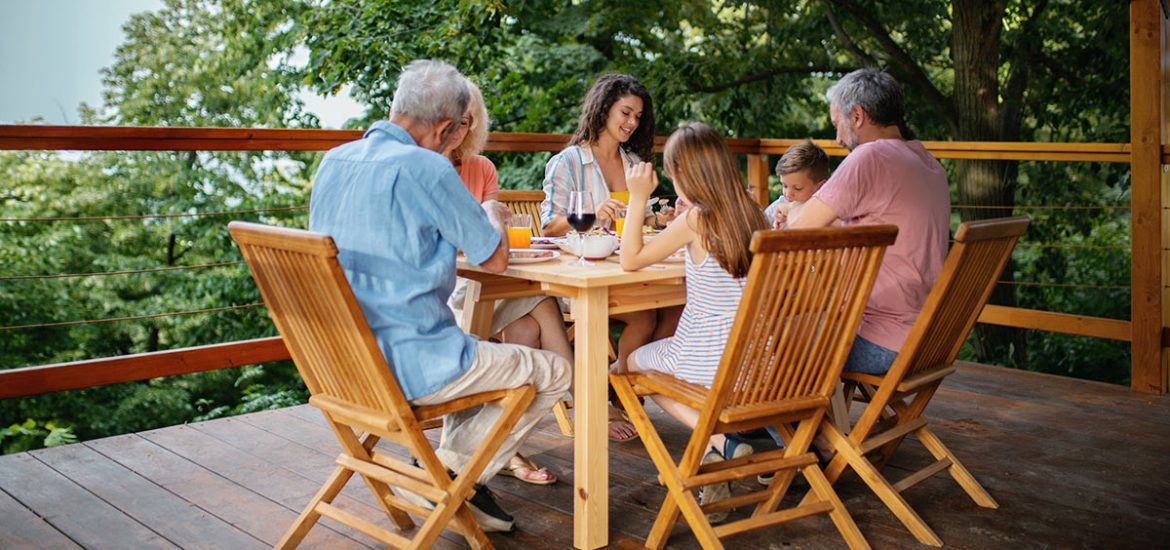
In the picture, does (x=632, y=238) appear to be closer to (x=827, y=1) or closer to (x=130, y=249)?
(x=827, y=1)

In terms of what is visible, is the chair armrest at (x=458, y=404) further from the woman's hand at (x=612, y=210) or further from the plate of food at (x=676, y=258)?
the woman's hand at (x=612, y=210)

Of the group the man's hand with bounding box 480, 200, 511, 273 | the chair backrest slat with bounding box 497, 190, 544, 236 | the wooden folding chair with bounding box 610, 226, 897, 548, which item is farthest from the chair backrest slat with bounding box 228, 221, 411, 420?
the chair backrest slat with bounding box 497, 190, 544, 236

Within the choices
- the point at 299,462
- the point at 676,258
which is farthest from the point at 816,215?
the point at 299,462

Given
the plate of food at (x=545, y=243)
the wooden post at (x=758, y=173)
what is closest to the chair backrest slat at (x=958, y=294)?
the plate of food at (x=545, y=243)

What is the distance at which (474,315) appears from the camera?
345 centimetres

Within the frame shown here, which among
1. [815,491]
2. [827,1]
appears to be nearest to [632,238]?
[815,491]

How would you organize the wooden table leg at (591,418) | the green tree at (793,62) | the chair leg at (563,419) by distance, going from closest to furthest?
1. the wooden table leg at (591,418)
2. the chair leg at (563,419)
3. the green tree at (793,62)

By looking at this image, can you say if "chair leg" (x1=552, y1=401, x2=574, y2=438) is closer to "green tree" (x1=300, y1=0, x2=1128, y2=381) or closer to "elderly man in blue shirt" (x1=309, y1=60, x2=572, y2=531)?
"elderly man in blue shirt" (x1=309, y1=60, x2=572, y2=531)

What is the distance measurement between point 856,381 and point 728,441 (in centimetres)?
47

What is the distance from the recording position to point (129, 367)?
153 inches

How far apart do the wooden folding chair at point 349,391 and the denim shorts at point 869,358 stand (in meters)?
0.96

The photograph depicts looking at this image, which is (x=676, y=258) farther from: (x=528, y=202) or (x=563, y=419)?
(x=528, y=202)

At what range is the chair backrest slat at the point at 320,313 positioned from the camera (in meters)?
2.31

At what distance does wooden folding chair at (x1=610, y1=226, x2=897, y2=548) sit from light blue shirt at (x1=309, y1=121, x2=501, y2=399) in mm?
565
